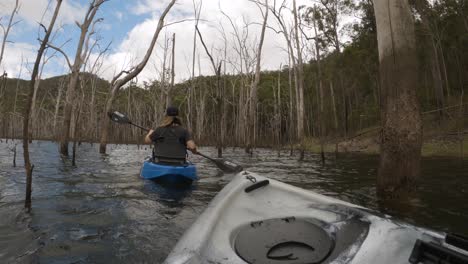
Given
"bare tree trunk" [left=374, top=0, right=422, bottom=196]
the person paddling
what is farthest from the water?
the person paddling

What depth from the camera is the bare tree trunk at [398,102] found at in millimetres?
3785

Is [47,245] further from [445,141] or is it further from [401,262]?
[445,141]

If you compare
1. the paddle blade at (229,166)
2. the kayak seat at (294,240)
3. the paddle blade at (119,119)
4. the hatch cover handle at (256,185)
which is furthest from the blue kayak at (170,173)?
the kayak seat at (294,240)

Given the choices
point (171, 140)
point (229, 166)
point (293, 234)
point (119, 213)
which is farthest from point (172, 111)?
point (293, 234)

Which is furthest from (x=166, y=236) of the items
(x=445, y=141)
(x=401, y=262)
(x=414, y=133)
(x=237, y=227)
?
(x=445, y=141)

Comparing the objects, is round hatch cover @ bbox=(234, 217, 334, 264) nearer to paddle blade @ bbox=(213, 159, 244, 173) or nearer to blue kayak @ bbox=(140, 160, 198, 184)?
paddle blade @ bbox=(213, 159, 244, 173)

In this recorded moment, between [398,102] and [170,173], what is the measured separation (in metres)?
3.69

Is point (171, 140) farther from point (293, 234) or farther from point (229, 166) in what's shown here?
point (293, 234)

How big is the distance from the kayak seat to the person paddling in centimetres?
380

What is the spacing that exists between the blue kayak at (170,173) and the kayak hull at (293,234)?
295cm

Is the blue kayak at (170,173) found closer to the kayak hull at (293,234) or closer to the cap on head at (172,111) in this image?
the cap on head at (172,111)

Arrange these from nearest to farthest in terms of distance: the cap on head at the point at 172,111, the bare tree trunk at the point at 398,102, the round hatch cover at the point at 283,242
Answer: the round hatch cover at the point at 283,242 → the bare tree trunk at the point at 398,102 → the cap on head at the point at 172,111

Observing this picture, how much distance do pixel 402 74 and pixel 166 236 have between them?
3358 millimetres

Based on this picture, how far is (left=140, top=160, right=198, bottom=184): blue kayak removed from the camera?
546cm
